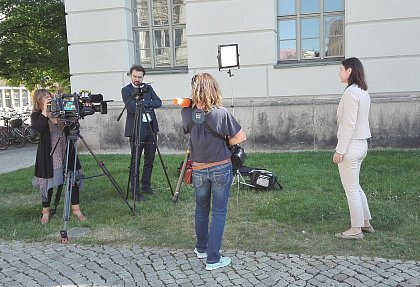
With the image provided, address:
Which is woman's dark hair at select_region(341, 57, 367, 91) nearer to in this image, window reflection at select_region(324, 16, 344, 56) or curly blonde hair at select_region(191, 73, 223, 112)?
curly blonde hair at select_region(191, 73, 223, 112)

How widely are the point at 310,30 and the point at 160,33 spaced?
3658 millimetres

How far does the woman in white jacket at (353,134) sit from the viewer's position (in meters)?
4.38

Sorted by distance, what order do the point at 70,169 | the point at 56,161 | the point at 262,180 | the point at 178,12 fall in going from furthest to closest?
the point at 178,12, the point at 262,180, the point at 56,161, the point at 70,169

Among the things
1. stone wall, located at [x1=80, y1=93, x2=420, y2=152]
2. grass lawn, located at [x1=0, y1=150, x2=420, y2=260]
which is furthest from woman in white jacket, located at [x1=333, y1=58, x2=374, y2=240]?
stone wall, located at [x1=80, y1=93, x2=420, y2=152]

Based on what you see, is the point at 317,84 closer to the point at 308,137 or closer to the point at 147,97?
the point at 308,137

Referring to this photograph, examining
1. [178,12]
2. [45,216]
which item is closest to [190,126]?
[45,216]

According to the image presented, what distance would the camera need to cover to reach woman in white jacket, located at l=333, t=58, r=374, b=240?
14.4 feet

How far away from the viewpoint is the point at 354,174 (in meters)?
4.56

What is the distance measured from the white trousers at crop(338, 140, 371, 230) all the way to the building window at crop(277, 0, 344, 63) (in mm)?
5926

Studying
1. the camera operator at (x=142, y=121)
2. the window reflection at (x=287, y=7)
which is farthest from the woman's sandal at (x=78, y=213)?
the window reflection at (x=287, y=7)

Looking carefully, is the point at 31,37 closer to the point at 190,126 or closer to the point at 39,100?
the point at 39,100

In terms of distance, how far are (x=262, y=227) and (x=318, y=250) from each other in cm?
88

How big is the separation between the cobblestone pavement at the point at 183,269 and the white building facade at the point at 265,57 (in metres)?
5.98

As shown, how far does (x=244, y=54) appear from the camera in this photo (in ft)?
32.7
